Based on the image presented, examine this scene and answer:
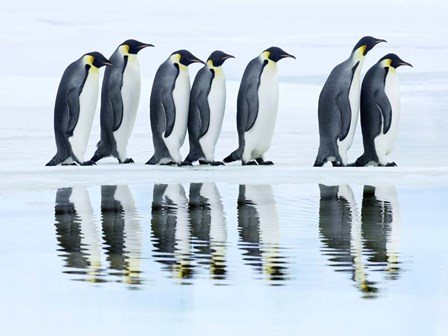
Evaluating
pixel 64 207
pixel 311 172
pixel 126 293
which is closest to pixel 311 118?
pixel 311 172

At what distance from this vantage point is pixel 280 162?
1262 centimetres

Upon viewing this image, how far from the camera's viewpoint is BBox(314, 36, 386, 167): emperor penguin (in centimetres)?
1136

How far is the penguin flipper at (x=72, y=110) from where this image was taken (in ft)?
37.7

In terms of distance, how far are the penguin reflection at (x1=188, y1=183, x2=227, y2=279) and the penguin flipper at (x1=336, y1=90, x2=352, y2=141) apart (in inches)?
68.6

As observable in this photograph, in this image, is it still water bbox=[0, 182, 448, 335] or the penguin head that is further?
the penguin head

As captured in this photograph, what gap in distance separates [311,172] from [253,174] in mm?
514

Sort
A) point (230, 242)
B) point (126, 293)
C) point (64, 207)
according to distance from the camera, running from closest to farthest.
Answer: point (126, 293)
point (230, 242)
point (64, 207)

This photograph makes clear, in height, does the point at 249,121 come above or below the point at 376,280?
above

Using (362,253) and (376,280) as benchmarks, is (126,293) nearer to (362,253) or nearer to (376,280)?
(376,280)

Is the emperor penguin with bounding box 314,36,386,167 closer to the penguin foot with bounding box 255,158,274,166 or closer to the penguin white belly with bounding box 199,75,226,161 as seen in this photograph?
the penguin foot with bounding box 255,158,274,166

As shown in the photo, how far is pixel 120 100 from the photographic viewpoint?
11773mm

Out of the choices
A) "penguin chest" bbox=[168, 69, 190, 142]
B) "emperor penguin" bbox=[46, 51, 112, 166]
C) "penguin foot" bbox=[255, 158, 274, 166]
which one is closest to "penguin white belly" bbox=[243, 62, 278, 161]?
"penguin foot" bbox=[255, 158, 274, 166]

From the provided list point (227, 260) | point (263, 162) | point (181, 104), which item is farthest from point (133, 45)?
point (227, 260)

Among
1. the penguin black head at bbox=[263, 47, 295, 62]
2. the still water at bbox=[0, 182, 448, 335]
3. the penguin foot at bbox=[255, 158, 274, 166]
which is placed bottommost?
the still water at bbox=[0, 182, 448, 335]
